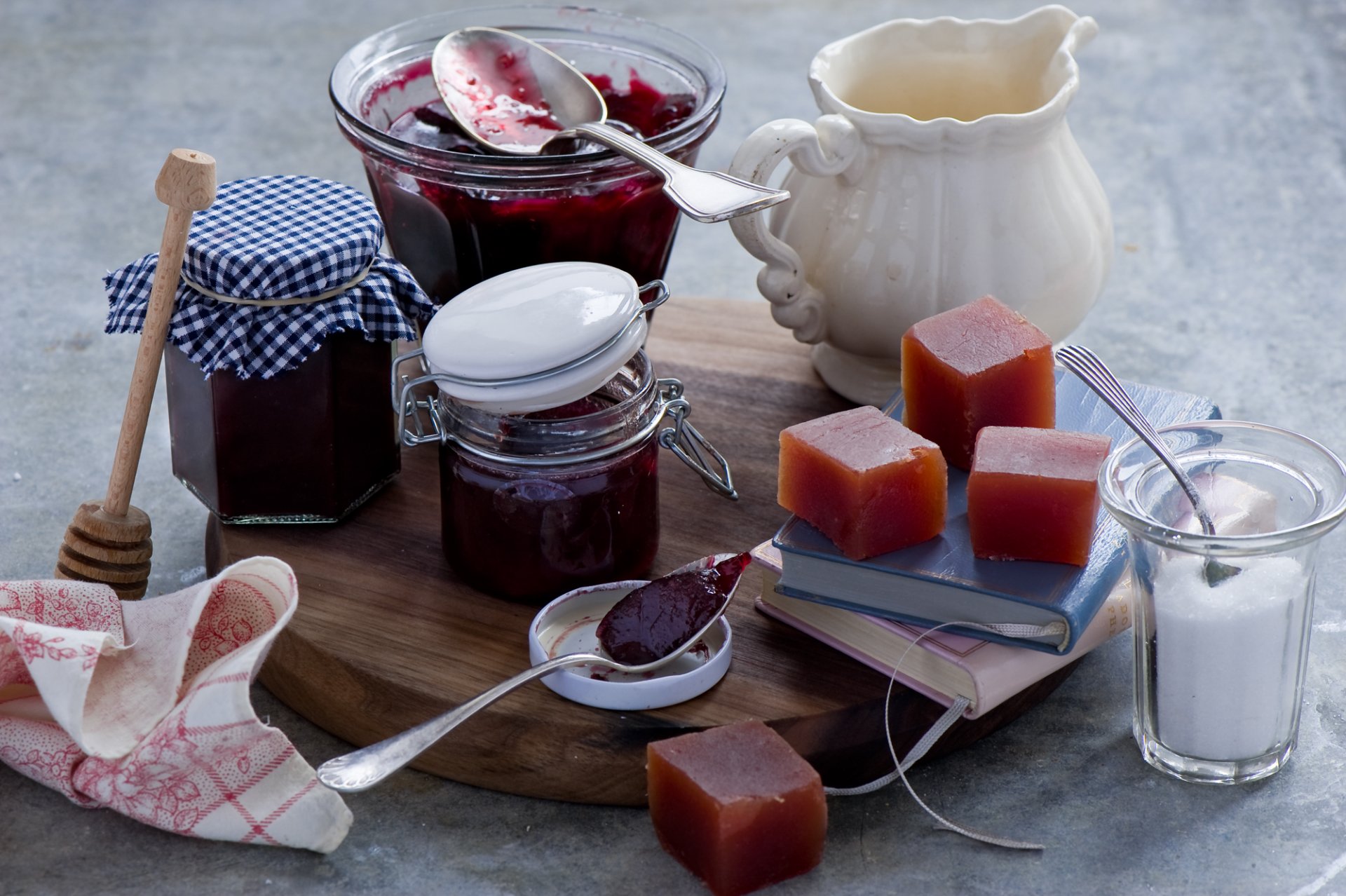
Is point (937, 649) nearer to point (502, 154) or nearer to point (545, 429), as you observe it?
point (545, 429)

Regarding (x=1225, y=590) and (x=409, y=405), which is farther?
(x=409, y=405)

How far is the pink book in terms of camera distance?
1.08 metres

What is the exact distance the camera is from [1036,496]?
1085 millimetres

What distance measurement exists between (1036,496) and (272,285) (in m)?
0.57

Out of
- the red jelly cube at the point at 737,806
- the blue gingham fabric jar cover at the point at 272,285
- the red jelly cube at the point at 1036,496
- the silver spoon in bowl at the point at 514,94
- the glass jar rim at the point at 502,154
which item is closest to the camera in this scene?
the red jelly cube at the point at 737,806

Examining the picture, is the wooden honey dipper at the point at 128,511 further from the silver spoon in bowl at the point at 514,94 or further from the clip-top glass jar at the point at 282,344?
the silver spoon in bowl at the point at 514,94

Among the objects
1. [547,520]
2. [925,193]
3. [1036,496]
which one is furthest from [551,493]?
[925,193]

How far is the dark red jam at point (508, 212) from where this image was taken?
1.31 m

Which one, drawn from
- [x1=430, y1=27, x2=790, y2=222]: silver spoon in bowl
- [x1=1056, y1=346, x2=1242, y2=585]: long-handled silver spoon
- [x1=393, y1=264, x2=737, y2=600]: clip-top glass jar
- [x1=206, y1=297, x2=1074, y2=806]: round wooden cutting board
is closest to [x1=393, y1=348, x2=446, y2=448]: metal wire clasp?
[x1=393, y1=264, x2=737, y2=600]: clip-top glass jar

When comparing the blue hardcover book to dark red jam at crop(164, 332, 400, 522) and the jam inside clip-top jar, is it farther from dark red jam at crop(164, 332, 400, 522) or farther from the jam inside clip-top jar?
dark red jam at crop(164, 332, 400, 522)

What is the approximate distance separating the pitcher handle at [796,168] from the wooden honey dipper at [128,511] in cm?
45

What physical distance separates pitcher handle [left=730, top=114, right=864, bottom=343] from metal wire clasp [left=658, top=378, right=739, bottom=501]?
5.1 inches

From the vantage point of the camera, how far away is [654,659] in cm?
112

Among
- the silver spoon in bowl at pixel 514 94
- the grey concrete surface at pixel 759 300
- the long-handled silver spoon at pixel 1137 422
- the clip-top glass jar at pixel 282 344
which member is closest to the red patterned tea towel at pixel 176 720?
the grey concrete surface at pixel 759 300
